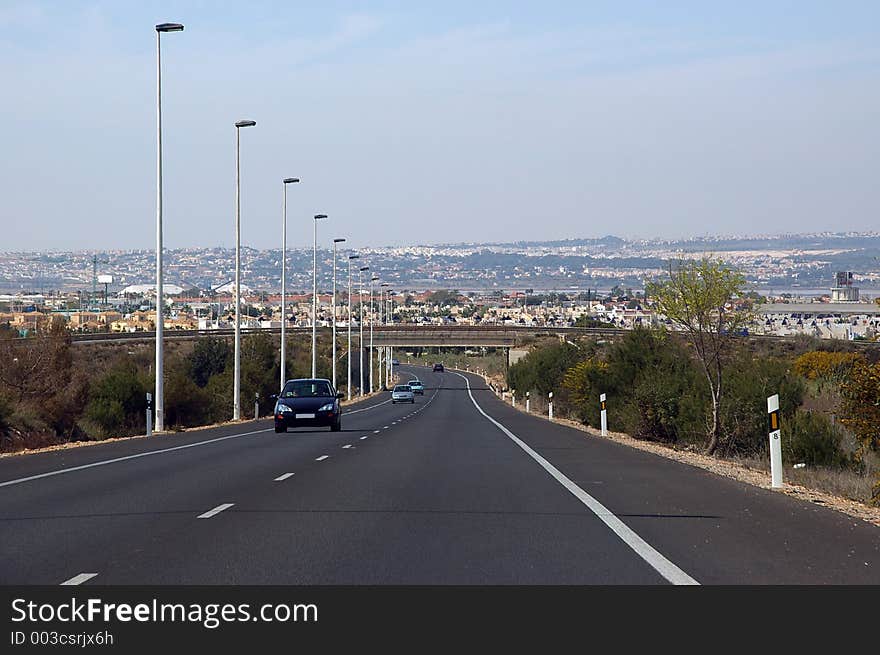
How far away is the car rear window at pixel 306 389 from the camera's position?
41.7 m

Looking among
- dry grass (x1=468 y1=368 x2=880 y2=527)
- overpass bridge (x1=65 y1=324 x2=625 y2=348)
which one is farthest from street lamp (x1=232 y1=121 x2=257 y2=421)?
overpass bridge (x1=65 y1=324 x2=625 y2=348)

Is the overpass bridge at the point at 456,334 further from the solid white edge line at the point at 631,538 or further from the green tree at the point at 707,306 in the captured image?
the solid white edge line at the point at 631,538

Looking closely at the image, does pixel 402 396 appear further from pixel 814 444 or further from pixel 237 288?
pixel 814 444

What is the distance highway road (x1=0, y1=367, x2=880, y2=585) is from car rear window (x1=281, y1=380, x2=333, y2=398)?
49.7 ft

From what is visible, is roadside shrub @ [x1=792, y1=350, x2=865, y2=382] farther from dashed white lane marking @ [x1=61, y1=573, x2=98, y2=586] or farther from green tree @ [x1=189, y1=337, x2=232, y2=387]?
dashed white lane marking @ [x1=61, y1=573, x2=98, y2=586]

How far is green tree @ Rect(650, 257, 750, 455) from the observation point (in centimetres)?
3444

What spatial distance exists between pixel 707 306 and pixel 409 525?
21.9m

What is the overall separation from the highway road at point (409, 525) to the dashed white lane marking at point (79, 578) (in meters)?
0.05

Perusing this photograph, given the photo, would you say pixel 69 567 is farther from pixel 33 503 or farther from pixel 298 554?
pixel 33 503

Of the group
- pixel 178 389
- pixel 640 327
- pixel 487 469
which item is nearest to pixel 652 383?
pixel 640 327

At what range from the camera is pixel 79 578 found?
1058 cm

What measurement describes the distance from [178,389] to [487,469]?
38340 mm

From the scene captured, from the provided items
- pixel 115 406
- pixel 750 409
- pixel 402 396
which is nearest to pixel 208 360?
pixel 402 396

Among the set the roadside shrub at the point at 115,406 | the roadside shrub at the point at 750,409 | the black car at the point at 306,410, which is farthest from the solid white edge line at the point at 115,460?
the roadside shrub at the point at 750,409
